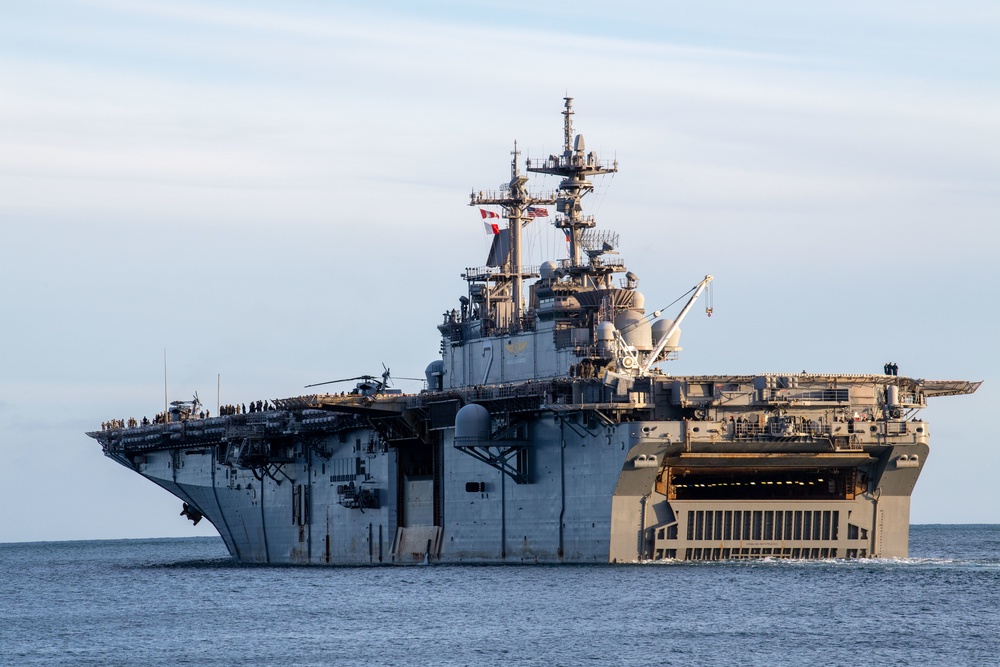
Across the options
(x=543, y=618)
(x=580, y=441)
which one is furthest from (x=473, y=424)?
(x=543, y=618)

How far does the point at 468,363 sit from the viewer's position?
217ft

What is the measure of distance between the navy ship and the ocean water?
4.36 ft

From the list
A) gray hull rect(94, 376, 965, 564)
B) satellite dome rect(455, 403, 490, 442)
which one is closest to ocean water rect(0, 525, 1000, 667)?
gray hull rect(94, 376, 965, 564)

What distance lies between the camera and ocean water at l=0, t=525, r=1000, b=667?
40062 mm

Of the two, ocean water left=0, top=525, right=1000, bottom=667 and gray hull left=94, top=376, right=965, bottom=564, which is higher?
gray hull left=94, top=376, right=965, bottom=564

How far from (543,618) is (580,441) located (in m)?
11.3

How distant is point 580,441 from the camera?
183 feet

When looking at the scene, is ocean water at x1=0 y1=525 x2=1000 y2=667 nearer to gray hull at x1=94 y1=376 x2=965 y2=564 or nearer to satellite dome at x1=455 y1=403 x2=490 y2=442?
gray hull at x1=94 y1=376 x2=965 y2=564

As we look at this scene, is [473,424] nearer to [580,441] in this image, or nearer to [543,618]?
[580,441]

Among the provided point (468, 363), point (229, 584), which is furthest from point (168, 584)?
point (468, 363)

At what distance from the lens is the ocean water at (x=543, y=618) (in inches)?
1577

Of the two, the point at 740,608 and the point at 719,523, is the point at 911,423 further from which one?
the point at 740,608

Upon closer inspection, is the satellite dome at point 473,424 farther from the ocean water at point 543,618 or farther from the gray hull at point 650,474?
the ocean water at point 543,618

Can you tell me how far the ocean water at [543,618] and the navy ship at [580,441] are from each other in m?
1.33
